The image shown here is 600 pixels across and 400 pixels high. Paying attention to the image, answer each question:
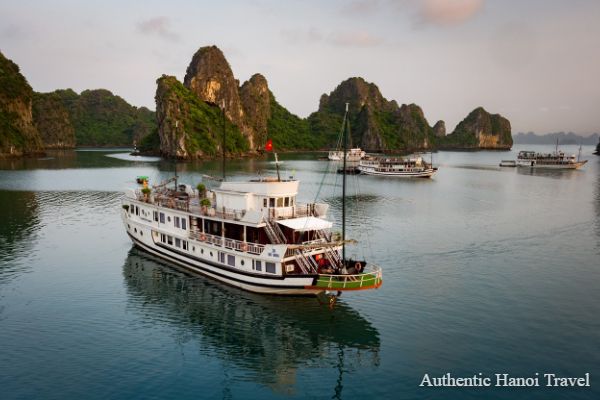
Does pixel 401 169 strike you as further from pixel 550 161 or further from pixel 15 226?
pixel 15 226

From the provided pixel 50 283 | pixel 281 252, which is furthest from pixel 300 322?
pixel 50 283

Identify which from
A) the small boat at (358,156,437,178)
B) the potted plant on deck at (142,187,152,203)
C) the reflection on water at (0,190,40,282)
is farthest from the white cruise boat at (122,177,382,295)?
the small boat at (358,156,437,178)

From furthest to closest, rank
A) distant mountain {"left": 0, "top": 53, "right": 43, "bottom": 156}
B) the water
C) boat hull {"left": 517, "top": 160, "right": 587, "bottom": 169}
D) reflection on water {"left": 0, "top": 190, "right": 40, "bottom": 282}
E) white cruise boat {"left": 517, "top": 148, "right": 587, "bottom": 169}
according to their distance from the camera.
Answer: white cruise boat {"left": 517, "top": 148, "right": 587, "bottom": 169} → boat hull {"left": 517, "top": 160, "right": 587, "bottom": 169} → distant mountain {"left": 0, "top": 53, "right": 43, "bottom": 156} → reflection on water {"left": 0, "top": 190, "right": 40, "bottom": 282} → the water

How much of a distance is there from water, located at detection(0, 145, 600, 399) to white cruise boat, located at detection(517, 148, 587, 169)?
129 metres

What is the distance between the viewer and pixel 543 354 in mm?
22922

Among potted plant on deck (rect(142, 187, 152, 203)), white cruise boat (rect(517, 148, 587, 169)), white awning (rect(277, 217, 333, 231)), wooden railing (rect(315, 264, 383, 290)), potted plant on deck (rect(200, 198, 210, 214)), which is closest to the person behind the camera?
wooden railing (rect(315, 264, 383, 290))

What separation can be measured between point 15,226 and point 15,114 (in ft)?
480

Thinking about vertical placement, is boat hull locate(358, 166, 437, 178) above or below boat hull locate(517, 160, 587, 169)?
below

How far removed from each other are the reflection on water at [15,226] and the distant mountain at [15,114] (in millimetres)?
97067

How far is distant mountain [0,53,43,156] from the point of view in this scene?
155 meters

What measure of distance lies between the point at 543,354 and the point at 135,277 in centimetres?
3045

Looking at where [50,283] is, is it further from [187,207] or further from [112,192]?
[112,192]

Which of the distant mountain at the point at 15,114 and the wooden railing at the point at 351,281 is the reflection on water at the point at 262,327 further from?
the distant mountain at the point at 15,114

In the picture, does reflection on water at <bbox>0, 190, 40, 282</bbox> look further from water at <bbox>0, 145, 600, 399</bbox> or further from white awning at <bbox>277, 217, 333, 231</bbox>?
white awning at <bbox>277, 217, 333, 231</bbox>
